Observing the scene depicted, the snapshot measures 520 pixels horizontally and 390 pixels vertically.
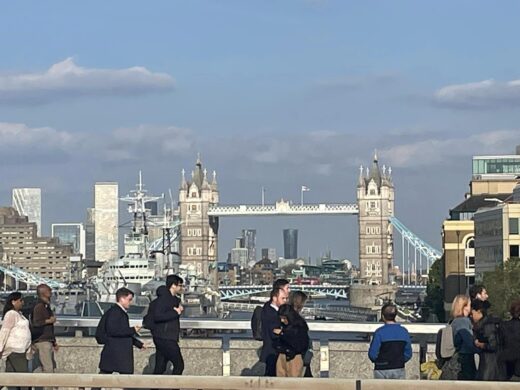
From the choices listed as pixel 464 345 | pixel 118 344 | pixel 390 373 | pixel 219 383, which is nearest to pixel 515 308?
pixel 464 345

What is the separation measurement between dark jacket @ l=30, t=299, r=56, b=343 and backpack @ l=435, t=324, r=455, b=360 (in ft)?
16.0

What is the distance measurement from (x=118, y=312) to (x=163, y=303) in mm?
979

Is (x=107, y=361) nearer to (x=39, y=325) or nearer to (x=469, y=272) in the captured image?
(x=39, y=325)

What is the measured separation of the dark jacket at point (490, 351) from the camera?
16.9 meters

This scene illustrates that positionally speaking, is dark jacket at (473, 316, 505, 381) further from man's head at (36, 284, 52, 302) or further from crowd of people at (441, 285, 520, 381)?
A: man's head at (36, 284, 52, 302)

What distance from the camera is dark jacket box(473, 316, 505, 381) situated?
1689cm

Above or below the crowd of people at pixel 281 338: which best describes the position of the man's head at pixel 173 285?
above

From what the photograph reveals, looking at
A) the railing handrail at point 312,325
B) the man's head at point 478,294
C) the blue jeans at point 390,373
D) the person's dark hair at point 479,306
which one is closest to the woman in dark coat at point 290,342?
the blue jeans at point 390,373

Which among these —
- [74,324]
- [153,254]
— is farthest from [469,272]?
[74,324]

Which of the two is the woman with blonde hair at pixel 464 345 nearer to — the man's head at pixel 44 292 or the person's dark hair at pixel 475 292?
the person's dark hair at pixel 475 292

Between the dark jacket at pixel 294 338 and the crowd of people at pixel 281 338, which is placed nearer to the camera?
the crowd of people at pixel 281 338

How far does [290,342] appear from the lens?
17766mm

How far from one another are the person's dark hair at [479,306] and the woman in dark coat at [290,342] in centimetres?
193

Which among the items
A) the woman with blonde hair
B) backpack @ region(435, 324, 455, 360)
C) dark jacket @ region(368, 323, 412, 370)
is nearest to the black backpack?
dark jacket @ region(368, 323, 412, 370)
